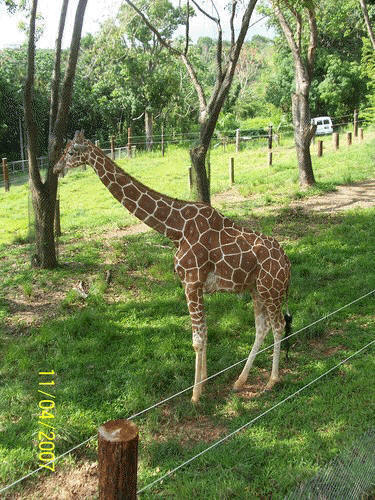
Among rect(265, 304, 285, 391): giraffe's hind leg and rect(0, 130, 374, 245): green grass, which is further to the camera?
rect(0, 130, 374, 245): green grass

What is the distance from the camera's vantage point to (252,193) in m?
14.9

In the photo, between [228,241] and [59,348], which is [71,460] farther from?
[228,241]

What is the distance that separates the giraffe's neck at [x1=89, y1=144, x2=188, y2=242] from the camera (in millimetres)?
5598

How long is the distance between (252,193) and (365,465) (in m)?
11.4

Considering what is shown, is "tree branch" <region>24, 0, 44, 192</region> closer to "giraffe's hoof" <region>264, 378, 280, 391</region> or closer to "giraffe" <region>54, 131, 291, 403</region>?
"giraffe" <region>54, 131, 291, 403</region>

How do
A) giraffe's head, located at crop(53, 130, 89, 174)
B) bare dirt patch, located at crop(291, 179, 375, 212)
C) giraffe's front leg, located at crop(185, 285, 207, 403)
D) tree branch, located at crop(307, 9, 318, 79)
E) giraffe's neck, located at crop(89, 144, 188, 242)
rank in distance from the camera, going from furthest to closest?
tree branch, located at crop(307, 9, 318, 79) → bare dirt patch, located at crop(291, 179, 375, 212) → giraffe's head, located at crop(53, 130, 89, 174) → giraffe's neck, located at crop(89, 144, 188, 242) → giraffe's front leg, located at crop(185, 285, 207, 403)

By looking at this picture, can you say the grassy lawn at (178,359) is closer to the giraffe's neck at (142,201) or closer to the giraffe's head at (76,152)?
the giraffe's neck at (142,201)

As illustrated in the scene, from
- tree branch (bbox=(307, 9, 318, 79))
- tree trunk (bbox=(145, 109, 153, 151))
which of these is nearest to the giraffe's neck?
tree branch (bbox=(307, 9, 318, 79))

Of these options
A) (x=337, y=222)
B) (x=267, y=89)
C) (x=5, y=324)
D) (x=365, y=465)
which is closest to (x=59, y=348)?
(x=5, y=324)

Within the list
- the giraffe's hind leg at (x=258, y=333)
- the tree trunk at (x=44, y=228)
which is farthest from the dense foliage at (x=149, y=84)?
the giraffe's hind leg at (x=258, y=333)
